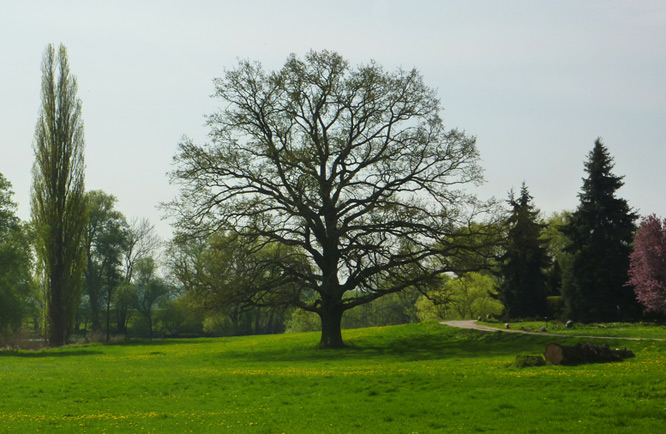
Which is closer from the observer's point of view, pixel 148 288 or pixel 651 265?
pixel 651 265

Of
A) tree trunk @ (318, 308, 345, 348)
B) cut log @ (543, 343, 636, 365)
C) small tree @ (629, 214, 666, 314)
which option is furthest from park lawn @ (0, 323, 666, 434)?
small tree @ (629, 214, 666, 314)

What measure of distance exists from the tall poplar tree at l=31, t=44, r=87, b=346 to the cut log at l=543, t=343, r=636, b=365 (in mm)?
40457

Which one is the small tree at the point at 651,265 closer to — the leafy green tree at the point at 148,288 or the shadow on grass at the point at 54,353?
the shadow on grass at the point at 54,353

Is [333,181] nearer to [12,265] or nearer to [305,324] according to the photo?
[12,265]

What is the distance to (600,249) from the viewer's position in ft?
146

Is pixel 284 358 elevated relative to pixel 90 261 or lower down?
lower down

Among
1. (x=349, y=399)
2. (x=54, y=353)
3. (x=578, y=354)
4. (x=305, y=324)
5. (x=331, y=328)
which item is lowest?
(x=305, y=324)

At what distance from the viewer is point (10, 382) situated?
2236 centimetres

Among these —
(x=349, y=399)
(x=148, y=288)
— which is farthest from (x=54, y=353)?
(x=148, y=288)

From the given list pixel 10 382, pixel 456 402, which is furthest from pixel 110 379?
pixel 456 402

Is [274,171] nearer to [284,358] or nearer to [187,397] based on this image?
[284,358]

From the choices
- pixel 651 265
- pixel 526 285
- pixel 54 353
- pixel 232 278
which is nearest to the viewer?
pixel 232 278

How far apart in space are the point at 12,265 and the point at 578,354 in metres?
40.7

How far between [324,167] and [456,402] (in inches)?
904
